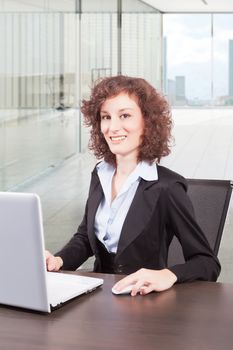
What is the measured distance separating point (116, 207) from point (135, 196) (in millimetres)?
69

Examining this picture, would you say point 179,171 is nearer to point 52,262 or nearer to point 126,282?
point 52,262

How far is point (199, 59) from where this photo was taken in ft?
73.8

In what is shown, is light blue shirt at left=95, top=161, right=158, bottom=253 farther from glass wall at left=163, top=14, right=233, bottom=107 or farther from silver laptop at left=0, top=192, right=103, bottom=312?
glass wall at left=163, top=14, right=233, bottom=107

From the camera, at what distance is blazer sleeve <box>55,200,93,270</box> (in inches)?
80.1

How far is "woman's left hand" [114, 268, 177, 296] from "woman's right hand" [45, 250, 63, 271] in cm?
27

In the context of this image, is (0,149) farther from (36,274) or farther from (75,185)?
(36,274)

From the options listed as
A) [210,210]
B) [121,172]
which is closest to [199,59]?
[210,210]

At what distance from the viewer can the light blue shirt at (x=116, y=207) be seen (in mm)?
1984

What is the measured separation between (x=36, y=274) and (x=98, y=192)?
64cm

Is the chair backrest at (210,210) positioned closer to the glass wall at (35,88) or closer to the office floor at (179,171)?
the office floor at (179,171)

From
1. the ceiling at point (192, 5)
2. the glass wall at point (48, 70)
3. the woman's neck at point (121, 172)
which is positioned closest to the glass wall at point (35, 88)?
the glass wall at point (48, 70)

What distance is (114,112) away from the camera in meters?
1.96

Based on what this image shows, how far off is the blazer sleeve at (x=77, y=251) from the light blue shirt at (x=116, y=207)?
9cm

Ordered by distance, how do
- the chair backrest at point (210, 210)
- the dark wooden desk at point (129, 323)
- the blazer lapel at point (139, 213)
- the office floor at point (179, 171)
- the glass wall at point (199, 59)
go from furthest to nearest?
the glass wall at point (199, 59)
the office floor at point (179, 171)
the chair backrest at point (210, 210)
the blazer lapel at point (139, 213)
the dark wooden desk at point (129, 323)
